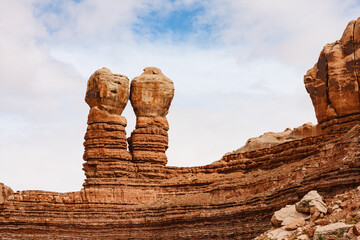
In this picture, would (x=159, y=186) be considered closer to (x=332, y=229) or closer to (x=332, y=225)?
(x=332, y=225)

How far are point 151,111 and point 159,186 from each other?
19.9 feet

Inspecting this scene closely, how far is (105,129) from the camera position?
2112 inches

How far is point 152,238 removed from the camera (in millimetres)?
48250

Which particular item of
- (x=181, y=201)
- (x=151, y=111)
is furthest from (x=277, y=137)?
(x=181, y=201)

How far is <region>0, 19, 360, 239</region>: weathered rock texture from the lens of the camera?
4266cm

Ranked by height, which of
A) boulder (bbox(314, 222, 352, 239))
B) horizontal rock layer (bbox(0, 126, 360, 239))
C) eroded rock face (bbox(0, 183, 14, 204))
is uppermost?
eroded rock face (bbox(0, 183, 14, 204))

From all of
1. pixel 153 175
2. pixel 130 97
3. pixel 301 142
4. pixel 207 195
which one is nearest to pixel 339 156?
pixel 301 142

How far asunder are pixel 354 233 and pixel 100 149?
1162 inches

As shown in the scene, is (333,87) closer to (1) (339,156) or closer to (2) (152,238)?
(1) (339,156)

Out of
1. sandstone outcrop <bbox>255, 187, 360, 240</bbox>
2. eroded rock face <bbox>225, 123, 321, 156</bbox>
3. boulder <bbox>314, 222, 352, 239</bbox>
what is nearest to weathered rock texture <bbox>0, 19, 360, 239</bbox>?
sandstone outcrop <bbox>255, 187, 360, 240</bbox>

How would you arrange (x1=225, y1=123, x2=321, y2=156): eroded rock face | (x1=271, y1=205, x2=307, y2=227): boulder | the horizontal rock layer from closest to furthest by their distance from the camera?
(x1=271, y1=205, x2=307, y2=227): boulder < the horizontal rock layer < (x1=225, y1=123, x2=321, y2=156): eroded rock face

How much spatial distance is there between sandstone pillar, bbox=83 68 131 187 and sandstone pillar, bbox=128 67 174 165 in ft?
3.18

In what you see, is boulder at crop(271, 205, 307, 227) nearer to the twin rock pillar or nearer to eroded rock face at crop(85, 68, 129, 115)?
the twin rock pillar

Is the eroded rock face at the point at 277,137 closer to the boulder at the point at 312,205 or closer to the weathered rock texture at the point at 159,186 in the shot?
the weathered rock texture at the point at 159,186
